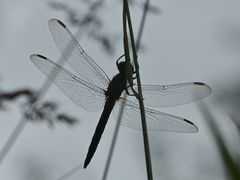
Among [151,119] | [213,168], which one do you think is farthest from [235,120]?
[151,119]

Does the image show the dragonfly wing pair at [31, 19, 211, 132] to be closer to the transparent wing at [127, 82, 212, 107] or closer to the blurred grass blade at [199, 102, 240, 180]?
the transparent wing at [127, 82, 212, 107]

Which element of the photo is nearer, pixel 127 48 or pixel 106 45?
pixel 127 48

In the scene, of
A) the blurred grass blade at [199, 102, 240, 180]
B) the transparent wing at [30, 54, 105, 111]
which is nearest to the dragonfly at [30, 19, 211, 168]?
the transparent wing at [30, 54, 105, 111]

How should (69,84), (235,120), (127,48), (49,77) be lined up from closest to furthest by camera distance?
(235,120)
(127,48)
(49,77)
(69,84)

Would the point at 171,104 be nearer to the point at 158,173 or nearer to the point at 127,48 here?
the point at 158,173

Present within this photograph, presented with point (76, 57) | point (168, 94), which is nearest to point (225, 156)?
point (168, 94)

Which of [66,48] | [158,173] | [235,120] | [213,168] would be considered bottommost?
[235,120]

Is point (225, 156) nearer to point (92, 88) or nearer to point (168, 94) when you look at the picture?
point (168, 94)
